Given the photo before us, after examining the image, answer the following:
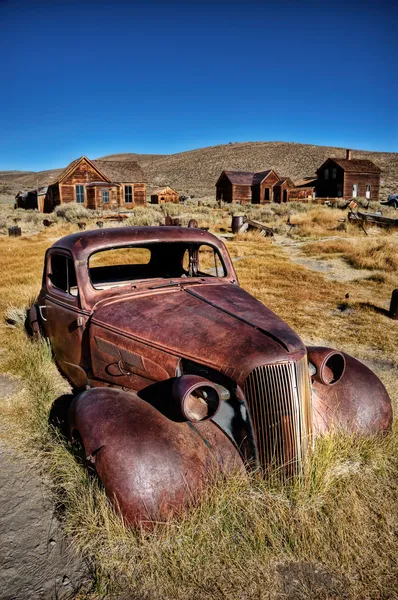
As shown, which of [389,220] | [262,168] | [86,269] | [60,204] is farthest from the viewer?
[262,168]

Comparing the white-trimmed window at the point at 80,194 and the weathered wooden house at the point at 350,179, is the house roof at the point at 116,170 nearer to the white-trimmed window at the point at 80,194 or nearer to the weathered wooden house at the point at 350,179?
the white-trimmed window at the point at 80,194

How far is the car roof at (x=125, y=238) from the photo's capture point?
12.0ft

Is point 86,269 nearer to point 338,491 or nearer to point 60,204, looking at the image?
point 338,491

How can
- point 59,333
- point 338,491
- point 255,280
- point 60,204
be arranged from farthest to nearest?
point 60,204 → point 255,280 → point 59,333 → point 338,491

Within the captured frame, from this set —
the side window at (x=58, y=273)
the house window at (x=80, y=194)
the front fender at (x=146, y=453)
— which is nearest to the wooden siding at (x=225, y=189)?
the house window at (x=80, y=194)

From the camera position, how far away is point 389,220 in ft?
62.4

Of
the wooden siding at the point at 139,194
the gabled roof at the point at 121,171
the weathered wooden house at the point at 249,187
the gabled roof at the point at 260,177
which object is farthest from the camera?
the weathered wooden house at the point at 249,187

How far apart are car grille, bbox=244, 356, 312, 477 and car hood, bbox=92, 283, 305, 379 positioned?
9 cm

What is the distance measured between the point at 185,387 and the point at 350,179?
49.2m

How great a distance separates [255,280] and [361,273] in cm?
350

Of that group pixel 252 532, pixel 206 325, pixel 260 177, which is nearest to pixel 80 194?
pixel 260 177

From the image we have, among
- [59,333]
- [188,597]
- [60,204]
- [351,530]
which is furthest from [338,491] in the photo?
[60,204]

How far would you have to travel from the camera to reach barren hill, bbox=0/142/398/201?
70.0 metres

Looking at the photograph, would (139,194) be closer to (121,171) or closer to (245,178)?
(121,171)
